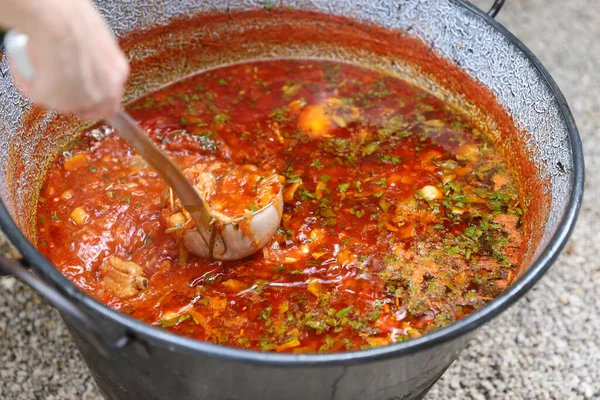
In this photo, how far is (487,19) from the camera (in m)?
2.41

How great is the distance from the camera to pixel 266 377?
5.01ft

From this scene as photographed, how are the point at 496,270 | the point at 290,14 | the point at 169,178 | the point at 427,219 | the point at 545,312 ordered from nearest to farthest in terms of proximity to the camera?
the point at 169,178
the point at 496,270
the point at 427,219
the point at 290,14
the point at 545,312

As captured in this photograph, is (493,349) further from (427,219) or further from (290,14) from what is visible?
(290,14)

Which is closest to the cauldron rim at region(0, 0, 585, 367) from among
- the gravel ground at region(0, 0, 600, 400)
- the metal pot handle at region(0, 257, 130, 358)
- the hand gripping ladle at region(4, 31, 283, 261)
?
the metal pot handle at region(0, 257, 130, 358)

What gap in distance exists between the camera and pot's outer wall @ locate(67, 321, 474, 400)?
59.1 inches

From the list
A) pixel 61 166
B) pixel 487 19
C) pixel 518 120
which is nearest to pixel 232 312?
pixel 61 166

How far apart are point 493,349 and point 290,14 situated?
1.85m

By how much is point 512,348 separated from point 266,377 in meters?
1.87

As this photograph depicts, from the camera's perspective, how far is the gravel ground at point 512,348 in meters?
2.79

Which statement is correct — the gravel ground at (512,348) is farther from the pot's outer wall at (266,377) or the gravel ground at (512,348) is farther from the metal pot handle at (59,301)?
the metal pot handle at (59,301)

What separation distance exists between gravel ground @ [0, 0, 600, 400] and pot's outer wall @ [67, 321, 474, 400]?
1.03 metres

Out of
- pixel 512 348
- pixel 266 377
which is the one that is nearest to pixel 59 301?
pixel 266 377

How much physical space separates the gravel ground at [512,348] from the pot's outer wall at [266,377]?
1030 millimetres

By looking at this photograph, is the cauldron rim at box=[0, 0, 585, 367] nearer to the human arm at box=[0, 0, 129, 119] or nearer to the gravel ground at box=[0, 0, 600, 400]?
the human arm at box=[0, 0, 129, 119]
